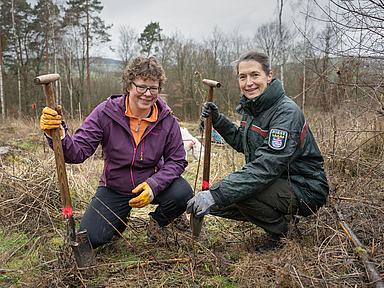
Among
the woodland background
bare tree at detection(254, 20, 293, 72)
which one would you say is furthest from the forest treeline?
the woodland background

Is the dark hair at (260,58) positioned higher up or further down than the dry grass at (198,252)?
higher up

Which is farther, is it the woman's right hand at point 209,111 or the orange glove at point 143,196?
the woman's right hand at point 209,111

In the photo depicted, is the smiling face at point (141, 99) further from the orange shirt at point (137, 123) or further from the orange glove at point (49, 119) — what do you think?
the orange glove at point (49, 119)

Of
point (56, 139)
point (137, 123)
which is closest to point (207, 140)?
point (137, 123)

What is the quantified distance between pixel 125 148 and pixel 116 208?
0.58 metres

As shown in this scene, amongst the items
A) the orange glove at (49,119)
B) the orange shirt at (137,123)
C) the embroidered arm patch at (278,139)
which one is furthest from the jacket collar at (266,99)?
the orange glove at (49,119)

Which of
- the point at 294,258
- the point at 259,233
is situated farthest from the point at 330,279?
the point at 259,233

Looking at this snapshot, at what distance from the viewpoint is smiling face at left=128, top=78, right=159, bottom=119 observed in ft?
7.61

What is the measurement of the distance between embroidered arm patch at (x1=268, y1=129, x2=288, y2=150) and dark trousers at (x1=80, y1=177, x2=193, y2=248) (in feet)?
3.10

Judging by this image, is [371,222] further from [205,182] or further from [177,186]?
[177,186]

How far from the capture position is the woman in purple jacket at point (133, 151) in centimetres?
226

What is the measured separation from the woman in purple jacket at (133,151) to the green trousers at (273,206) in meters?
0.62

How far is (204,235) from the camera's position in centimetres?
266

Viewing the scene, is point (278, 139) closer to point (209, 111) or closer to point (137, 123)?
point (209, 111)
